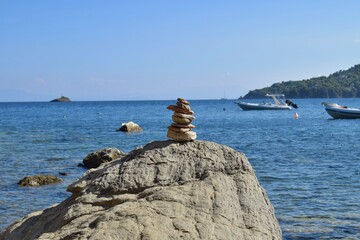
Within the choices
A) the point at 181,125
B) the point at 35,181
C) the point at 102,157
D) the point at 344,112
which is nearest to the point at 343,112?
the point at 344,112

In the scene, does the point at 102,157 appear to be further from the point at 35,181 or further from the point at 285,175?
the point at 285,175

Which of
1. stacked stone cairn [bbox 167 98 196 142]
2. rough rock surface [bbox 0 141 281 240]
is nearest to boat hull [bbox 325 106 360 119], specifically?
stacked stone cairn [bbox 167 98 196 142]

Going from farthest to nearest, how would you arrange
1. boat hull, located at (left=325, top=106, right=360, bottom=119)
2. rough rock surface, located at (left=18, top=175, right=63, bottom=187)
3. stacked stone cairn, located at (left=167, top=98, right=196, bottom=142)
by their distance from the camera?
1. boat hull, located at (left=325, top=106, right=360, bottom=119)
2. rough rock surface, located at (left=18, top=175, right=63, bottom=187)
3. stacked stone cairn, located at (left=167, top=98, right=196, bottom=142)

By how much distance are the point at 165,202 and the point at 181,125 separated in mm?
1712

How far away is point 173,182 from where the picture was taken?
8578mm

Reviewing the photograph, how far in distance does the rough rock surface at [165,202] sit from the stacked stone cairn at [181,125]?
119 millimetres

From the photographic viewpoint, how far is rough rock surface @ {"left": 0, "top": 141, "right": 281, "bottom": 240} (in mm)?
7449

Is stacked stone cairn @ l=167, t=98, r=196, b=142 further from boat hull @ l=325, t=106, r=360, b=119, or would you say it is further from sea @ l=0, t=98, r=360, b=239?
boat hull @ l=325, t=106, r=360, b=119

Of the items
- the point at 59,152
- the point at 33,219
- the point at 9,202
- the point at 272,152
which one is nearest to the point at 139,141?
the point at 59,152

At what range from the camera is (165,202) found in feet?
26.0

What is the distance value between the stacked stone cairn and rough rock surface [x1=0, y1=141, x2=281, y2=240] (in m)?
0.12

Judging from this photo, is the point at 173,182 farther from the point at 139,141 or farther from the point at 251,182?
the point at 139,141

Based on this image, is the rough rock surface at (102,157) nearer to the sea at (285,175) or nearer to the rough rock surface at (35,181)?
the sea at (285,175)

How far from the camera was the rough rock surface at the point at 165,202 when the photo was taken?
745 cm
